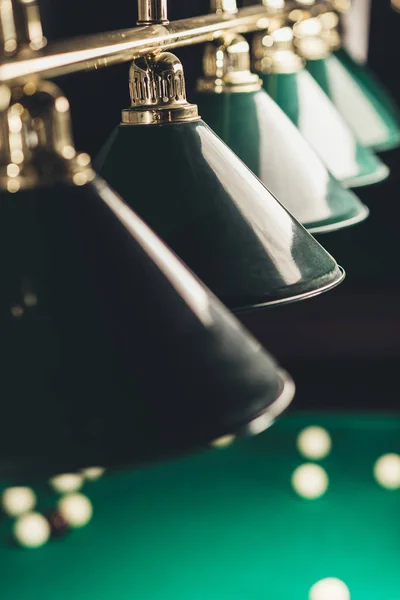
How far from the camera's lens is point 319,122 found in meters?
1.15

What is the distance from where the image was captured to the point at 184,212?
27.3 inches

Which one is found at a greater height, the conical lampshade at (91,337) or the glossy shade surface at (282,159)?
the conical lampshade at (91,337)

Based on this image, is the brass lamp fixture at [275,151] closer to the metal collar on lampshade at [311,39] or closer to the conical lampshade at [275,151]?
the conical lampshade at [275,151]

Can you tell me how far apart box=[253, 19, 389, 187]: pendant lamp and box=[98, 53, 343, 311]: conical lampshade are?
402 millimetres

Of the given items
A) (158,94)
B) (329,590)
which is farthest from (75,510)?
(158,94)

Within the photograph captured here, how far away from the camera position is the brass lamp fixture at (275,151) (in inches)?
34.4

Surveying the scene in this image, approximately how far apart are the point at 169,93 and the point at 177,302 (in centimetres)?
35

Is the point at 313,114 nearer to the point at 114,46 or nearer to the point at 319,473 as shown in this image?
the point at 114,46

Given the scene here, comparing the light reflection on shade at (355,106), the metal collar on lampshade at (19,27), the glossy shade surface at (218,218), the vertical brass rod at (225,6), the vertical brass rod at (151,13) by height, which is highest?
the metal collar on lampshade at (19,27)

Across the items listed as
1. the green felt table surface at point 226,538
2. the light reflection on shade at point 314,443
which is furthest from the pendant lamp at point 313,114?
the light reflection on shade at point 314,443

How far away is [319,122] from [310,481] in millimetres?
2058

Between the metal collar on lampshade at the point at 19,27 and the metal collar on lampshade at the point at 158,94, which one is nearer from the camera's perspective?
the metal collar on lampshade at the point at 19,27

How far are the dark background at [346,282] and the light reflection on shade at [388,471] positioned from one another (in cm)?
94

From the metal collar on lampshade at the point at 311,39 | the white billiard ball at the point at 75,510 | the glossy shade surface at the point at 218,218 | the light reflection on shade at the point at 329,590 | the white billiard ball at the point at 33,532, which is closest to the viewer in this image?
the glossy shade surface at the point at 218,218
